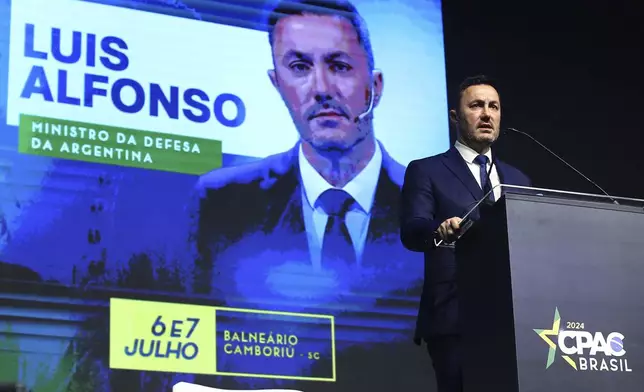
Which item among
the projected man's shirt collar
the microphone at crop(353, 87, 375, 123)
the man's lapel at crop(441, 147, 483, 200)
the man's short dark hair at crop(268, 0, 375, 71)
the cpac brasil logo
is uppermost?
the man's short dark hair at crop(268, 0, 375, 71)

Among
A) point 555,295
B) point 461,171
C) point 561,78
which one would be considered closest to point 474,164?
point 461,171

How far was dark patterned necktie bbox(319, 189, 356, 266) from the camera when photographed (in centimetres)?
469

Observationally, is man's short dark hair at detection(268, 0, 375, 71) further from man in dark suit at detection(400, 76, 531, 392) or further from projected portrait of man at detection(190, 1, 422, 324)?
man in dark suit at detection(400, 76, 531, 392)

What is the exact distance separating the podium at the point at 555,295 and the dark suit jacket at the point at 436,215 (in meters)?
0.19

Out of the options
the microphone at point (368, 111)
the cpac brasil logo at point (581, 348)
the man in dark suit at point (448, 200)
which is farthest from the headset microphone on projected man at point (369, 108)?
the cpac brasil logo at point (581, 348)

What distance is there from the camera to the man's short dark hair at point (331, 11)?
4964mm

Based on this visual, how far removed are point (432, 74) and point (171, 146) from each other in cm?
139

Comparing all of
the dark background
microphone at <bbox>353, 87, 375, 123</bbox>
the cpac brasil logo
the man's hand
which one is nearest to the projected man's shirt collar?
microphone at <bbox>353, 87, 375, 123</bbox>

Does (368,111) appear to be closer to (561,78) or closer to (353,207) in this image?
(353,207)

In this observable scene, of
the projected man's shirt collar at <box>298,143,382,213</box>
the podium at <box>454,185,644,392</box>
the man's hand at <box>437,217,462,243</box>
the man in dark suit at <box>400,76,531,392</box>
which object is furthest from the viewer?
the projected man's shirt collar at <box>298,143,382,213</box>

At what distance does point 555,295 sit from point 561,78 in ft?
10.6

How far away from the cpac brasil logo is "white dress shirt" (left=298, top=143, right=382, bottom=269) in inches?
85.9

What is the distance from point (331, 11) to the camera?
5070 mm

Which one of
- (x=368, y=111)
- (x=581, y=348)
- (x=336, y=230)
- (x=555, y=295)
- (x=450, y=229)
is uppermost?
(x=368, y=111)
